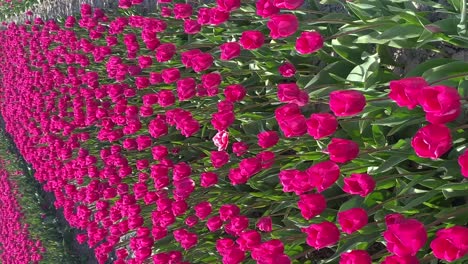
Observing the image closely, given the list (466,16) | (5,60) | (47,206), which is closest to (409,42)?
(466,16)

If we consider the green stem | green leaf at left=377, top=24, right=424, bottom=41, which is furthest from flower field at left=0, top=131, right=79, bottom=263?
the green stem

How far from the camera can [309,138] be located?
3.04 metres

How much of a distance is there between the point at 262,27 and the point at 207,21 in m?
0.69

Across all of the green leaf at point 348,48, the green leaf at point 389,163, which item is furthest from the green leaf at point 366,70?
the green leaf at point 389,163

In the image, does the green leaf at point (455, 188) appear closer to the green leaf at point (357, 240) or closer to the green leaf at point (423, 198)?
the green leaf at point (423, 198)

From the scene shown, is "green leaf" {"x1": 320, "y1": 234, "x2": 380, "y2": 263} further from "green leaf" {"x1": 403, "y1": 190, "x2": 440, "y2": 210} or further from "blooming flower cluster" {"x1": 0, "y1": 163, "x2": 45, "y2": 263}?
"blooming flower cluster" {"x1": 0, "y1": 163, "x2": 45, "y2": 263}

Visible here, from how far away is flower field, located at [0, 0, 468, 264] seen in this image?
1.95 m

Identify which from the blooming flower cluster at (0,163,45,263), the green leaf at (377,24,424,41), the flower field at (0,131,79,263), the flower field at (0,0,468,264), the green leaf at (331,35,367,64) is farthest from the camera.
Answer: the blooming flower cluster at (0,163,45,263)

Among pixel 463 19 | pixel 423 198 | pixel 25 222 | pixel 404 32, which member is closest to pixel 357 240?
pixel 423 198

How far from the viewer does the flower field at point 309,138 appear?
6.41 ft

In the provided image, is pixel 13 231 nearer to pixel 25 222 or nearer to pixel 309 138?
pixel 25 222

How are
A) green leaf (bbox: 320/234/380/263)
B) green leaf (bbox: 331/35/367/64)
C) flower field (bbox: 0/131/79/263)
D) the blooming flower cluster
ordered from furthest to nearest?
1. the blooming flower cluster
2. flower field (bbox: 0/131/79/263)
3. green leaf (bbox: 331/35/367/64)
4. green leaf (bbox: 320/234/380/263)

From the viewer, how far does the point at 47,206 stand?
32.7ft

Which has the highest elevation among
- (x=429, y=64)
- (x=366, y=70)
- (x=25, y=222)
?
(x=429, y=64)
